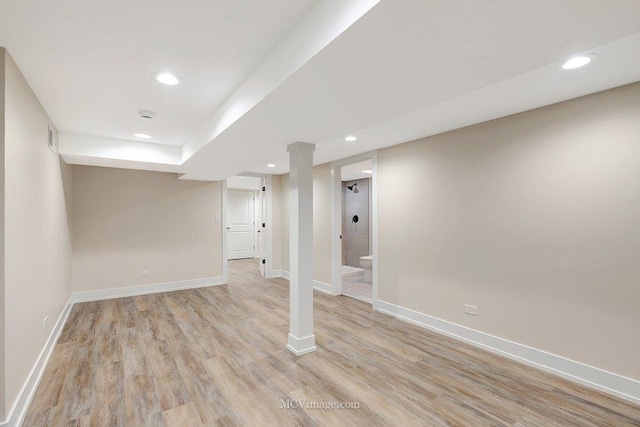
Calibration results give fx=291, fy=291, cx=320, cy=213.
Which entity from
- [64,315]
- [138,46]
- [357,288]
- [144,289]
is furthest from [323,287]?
[138,46]

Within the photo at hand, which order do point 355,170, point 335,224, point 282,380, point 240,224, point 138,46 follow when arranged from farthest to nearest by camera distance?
point 240,224
point 355,170
point 335,224
point 282,380
point 138,46

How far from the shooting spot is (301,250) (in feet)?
9.63

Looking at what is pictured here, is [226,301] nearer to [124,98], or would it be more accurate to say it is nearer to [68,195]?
[68,195]

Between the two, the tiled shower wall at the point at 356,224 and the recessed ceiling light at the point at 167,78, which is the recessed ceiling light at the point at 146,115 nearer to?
the recessed ceiling light at the point at 167,78

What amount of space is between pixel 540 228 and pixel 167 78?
3.37m

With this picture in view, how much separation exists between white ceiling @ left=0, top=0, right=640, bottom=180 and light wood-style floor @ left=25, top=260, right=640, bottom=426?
83.6 inches

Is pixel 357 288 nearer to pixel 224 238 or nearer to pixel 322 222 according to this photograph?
pixel 322 222

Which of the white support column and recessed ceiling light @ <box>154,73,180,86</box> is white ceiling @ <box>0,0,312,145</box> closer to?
recessed ceiling light @ <box>154,73,180,86</box>

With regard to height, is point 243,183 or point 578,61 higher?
point 578,61

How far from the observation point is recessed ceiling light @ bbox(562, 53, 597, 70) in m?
1.77

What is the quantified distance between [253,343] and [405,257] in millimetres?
2136

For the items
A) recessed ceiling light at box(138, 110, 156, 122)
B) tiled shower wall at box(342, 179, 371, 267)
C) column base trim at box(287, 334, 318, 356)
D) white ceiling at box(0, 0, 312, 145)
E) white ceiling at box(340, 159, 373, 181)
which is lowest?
column base trim at box(287, 334, 318, 356)

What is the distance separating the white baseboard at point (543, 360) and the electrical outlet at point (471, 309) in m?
0.18

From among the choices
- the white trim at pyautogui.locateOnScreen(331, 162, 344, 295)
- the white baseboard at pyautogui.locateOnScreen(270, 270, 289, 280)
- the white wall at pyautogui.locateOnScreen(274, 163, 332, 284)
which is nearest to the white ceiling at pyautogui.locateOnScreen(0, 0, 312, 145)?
the white trim at pyautogui.locateOnScreen(331, 162, 344, 295)
